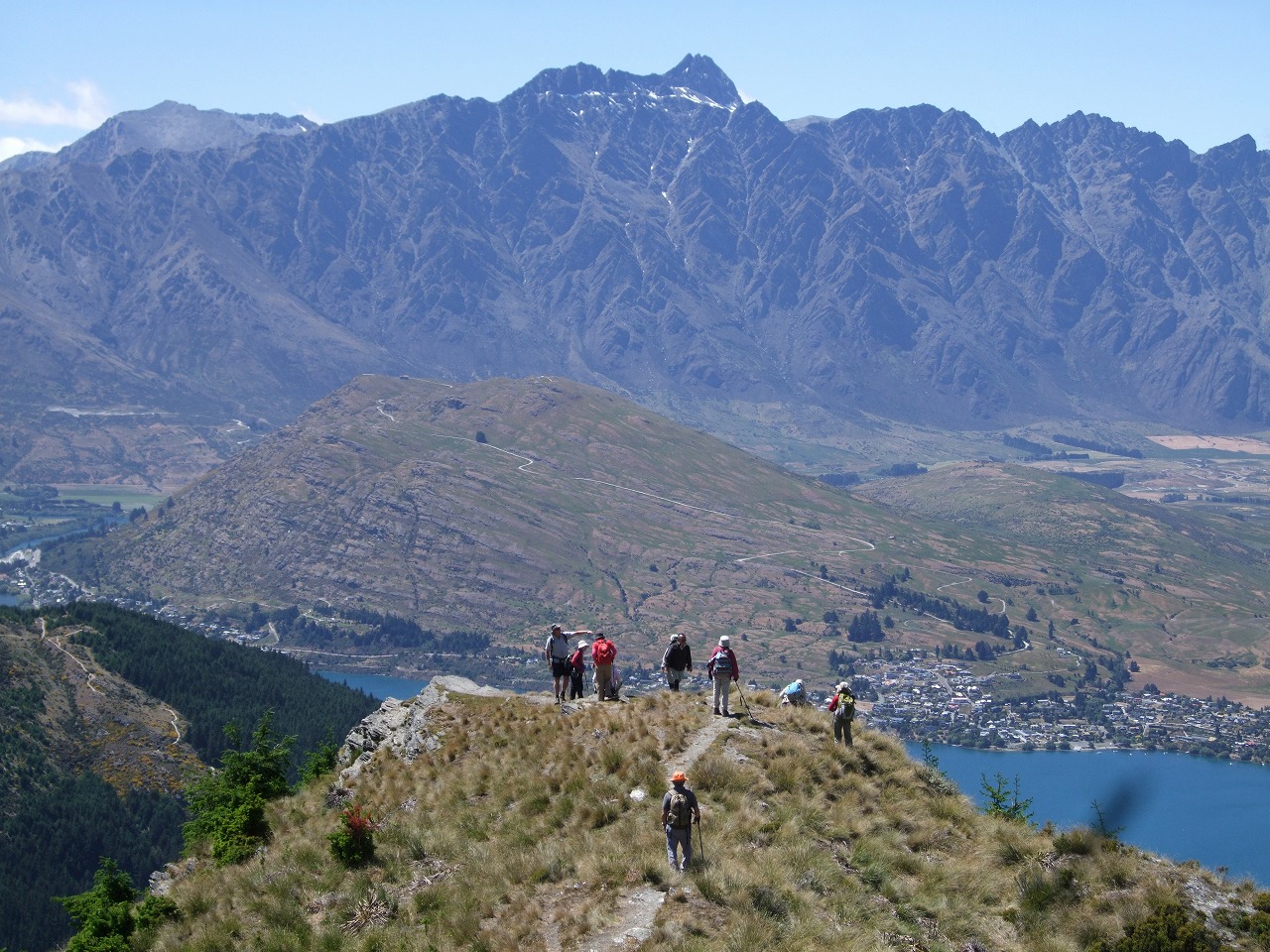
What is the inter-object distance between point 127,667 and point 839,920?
13021cm

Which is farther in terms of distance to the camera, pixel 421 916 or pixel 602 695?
pixel 602 695

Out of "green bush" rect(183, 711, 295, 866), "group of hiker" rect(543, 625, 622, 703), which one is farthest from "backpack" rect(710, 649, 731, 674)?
"green bush" rect(183, 711, 295, 866)

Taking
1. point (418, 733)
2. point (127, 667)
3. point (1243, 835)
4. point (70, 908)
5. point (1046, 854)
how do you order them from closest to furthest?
point (1046, 854), point (418, 733), point (70, 908), point (127, 667), point (1243, 835)

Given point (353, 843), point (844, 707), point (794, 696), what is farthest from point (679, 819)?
point (794, 696)

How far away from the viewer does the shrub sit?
3850cm

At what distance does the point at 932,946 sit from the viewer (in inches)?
1286

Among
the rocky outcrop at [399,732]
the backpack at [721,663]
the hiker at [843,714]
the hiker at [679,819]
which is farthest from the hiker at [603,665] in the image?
the hiker at [679,819]

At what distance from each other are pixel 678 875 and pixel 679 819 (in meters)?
1.47

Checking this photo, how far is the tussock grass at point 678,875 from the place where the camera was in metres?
32.8

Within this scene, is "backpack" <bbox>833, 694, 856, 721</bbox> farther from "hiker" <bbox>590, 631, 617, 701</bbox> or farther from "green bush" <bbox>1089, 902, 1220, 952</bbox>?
"green bush" <bbox>1089, 902, 1220, 952</bbox>

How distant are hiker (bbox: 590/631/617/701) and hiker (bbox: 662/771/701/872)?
1680 cm

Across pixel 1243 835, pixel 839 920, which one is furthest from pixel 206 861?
pixel 1243 835

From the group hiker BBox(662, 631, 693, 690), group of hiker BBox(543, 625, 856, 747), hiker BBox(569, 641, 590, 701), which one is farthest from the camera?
hiker BBox(569, 641, 590, 701)

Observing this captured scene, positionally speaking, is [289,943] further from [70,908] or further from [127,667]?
[127,667]
